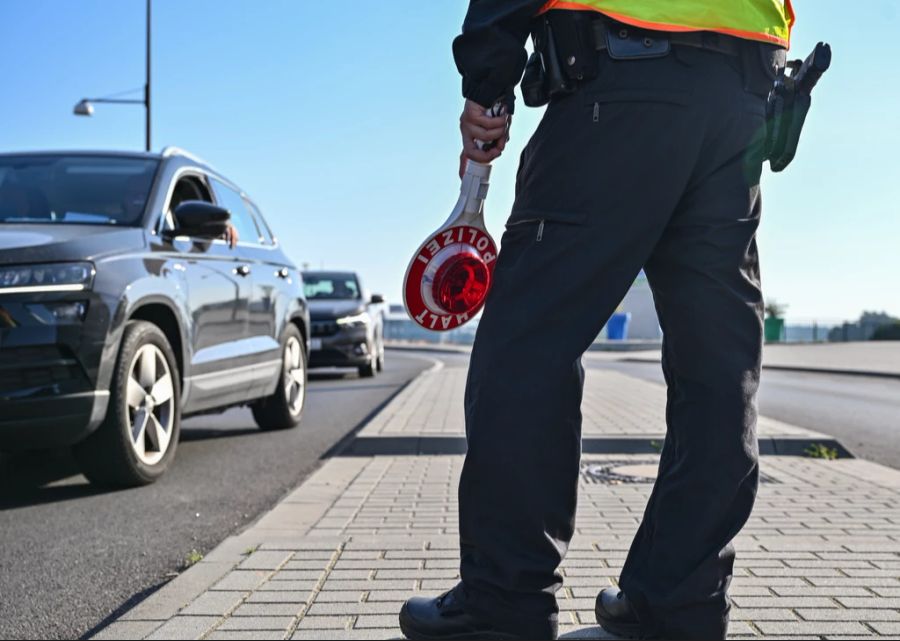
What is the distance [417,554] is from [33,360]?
2175 mm

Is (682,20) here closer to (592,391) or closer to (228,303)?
(228,303)

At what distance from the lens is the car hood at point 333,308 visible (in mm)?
16484

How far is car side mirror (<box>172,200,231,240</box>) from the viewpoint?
611 centimetres

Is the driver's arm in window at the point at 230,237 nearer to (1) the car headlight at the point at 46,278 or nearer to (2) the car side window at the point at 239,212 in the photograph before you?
(2) the car side window at the point at 239,212

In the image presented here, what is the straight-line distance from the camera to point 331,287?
1789cm

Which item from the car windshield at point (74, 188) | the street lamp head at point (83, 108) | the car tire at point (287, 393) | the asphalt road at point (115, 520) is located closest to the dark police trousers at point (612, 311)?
the asphalt road at point (115, 520)

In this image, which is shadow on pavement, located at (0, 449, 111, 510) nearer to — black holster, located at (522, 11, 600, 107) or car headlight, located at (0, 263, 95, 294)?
car headlight, located at (0, 263, 95, 294)

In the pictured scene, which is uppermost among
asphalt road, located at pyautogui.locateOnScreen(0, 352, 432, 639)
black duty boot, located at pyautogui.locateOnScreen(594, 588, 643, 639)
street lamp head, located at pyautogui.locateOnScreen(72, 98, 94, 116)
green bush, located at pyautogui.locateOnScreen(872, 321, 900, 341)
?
street lamp head, located at pyautogui.locateOnScreen(72, 98, 94, 116)

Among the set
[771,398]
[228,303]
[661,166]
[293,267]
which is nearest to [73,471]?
[228,303]

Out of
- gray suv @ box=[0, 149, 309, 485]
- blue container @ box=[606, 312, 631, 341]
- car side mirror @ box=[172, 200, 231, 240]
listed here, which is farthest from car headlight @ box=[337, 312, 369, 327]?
blue container @ box=[606, 312, 631, 341]

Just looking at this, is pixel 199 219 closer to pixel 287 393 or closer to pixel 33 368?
pixel 33 368

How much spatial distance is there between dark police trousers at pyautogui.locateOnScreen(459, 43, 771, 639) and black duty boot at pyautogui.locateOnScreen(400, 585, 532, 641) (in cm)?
4

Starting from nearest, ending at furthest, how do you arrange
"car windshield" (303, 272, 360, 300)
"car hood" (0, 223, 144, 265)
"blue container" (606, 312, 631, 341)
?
"car hood" (0, 223, 144, 265) → "car windshield" (303, 272, 360, 300) → "blue container" (606, 312, 631, 341)

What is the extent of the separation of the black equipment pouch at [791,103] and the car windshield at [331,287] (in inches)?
588
